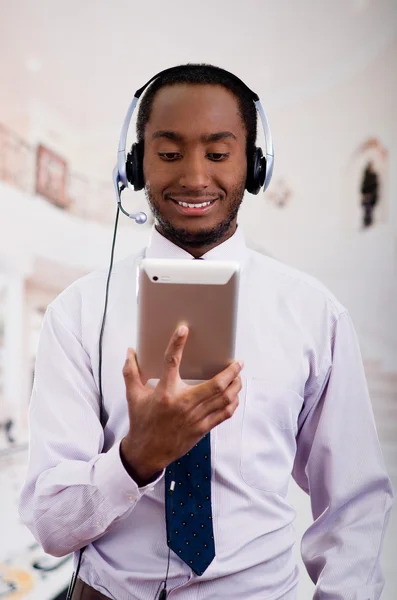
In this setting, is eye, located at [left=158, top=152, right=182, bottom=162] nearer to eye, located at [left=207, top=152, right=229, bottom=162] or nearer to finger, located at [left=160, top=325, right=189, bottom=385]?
eye, located at [left=207, top=152, right=229, bottom=162]

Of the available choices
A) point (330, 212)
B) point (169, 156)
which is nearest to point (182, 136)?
point (169, 156)

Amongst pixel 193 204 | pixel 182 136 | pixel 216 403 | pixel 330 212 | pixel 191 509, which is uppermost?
pixel 182 136

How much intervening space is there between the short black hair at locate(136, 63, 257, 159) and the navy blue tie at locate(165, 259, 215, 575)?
2.00 feet

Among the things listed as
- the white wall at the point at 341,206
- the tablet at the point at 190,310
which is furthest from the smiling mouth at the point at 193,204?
the white wall at the point at 341,206

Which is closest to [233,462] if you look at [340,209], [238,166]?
[238,166]

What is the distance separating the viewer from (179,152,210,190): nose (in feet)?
3.29

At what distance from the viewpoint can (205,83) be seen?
1.06 m

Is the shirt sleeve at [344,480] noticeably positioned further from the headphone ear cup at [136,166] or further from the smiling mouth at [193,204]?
the headphone ear cup at [136,166]

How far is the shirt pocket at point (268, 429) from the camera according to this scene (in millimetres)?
987

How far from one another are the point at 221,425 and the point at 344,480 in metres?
0.25

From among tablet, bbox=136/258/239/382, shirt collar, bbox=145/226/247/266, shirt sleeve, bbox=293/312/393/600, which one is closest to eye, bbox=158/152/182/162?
shirt collar, bbox=145/226/247/266

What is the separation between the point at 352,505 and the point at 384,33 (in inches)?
64.1

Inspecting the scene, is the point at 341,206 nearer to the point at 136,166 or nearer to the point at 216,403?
A: the point at 136,166

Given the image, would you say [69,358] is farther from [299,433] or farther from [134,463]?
[299,433]
